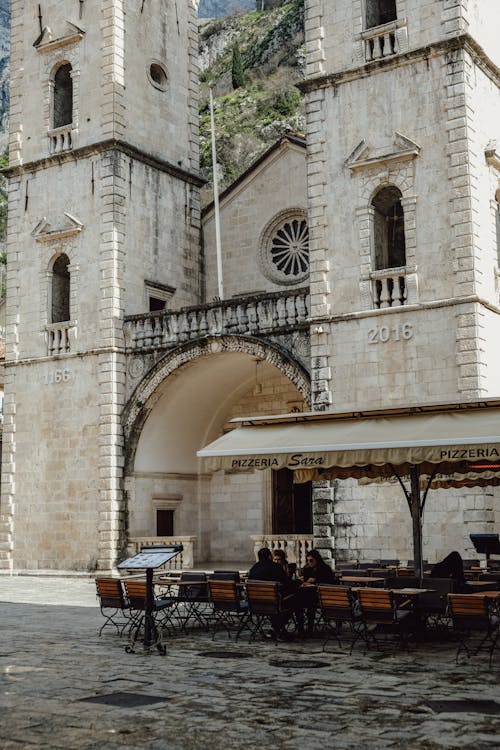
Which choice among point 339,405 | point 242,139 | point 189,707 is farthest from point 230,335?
point 242,139

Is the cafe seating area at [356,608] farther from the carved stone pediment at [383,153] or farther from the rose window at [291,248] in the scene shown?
the rose window at [291,248]

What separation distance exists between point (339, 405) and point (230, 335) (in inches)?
139

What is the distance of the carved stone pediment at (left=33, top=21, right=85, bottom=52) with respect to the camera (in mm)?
24344

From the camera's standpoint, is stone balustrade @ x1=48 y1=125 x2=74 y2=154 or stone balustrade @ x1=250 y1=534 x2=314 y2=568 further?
stone balustrade @ x1=48 y1=125 x2=74 y2=154

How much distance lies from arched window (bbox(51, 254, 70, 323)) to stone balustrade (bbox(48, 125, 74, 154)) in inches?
107

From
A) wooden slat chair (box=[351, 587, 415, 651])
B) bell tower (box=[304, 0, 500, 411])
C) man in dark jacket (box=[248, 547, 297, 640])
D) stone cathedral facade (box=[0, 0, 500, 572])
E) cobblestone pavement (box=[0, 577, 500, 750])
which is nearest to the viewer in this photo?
cobblestone pavement (box=[0, 577, 500, 750])

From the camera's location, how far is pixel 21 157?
25344mm

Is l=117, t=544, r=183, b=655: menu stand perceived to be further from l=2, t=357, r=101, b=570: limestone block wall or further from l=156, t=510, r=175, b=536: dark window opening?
l=156, t=510, r=175, b=536: dark window opening

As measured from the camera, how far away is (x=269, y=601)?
11.4m

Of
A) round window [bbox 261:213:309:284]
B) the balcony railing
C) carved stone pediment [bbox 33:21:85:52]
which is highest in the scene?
carved stone pediment [bbox 33:21:85:52]

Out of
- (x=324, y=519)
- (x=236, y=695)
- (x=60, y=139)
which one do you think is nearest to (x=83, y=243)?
(x=60, y=139)

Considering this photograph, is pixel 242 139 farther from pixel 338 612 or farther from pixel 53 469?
pixel 338 612

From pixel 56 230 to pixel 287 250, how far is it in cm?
595

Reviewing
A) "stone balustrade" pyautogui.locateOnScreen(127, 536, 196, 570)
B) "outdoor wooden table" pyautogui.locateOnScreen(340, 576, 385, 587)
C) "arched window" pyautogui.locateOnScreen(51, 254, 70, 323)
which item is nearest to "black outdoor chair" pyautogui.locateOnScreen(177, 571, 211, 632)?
"outdoor wooden table" pyautogui.locateOnScreen(340, 576, 385, 587)
